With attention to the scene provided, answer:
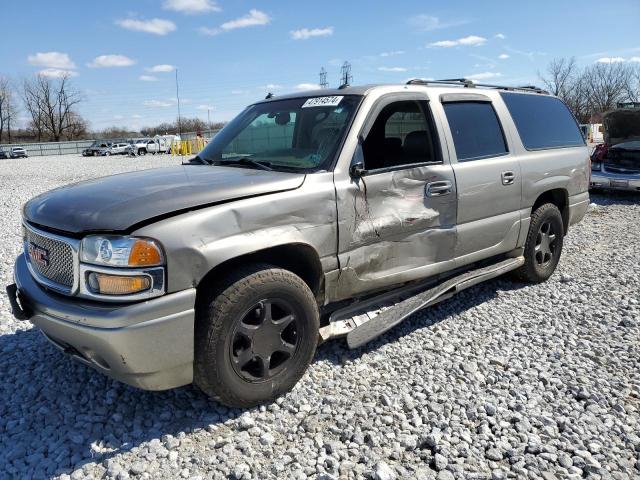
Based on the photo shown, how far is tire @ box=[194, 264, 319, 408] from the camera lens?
2.69 meters

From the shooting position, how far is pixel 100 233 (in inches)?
99.2

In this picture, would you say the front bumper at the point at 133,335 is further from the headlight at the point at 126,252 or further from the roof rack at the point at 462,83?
the roof rack at the point at 462,83

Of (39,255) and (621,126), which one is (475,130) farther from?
(621,126)

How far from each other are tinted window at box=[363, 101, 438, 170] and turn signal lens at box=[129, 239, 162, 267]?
158 centimetres

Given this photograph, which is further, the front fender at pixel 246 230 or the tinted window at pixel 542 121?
the tinted window at pixel 542 121

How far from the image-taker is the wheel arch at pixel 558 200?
513 centimetres

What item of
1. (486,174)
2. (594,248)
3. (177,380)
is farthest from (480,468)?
(594,248)

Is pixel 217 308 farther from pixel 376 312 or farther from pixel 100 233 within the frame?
pixel 376 312

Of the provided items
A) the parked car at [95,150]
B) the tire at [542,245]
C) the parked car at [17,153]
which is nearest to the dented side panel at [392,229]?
the tire at [542,245]

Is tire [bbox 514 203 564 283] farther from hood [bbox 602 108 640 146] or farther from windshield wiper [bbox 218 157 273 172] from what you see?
hood [bbox 602 108 640 146]

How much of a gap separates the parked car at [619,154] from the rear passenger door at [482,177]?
7.32 m

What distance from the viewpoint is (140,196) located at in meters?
2.74

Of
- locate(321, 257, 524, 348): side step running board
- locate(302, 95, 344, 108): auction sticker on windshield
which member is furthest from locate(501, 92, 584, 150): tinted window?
locate(302, 95, 344, 108): auction sticker on windshield

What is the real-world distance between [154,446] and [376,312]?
1.71 meters
